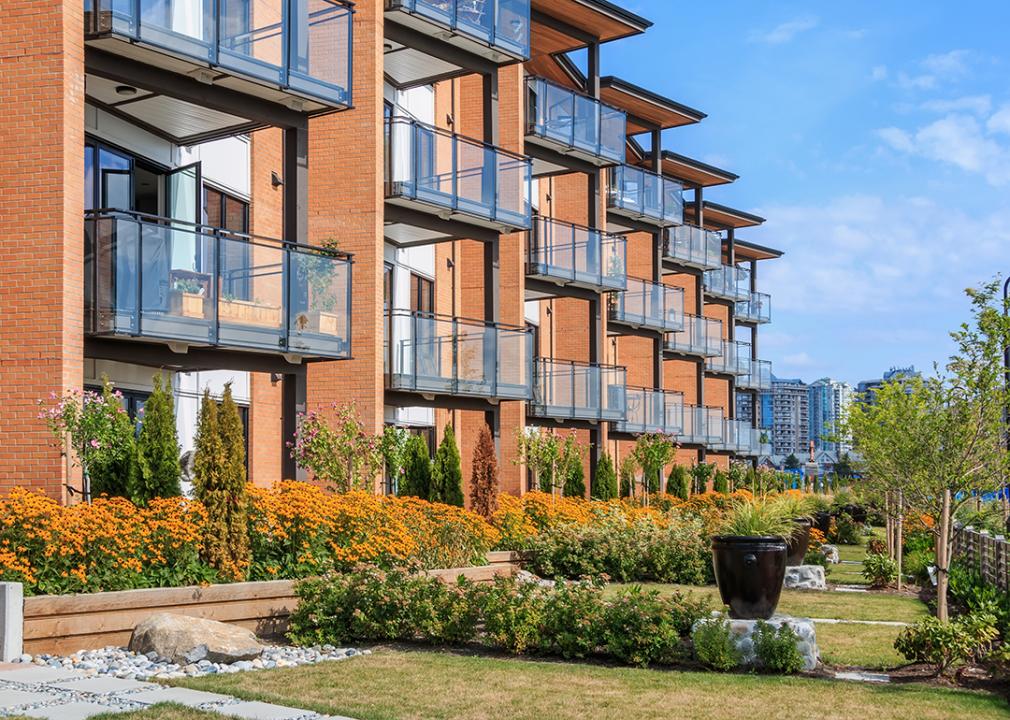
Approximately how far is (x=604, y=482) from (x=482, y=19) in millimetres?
13728

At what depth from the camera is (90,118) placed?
60.6 ft

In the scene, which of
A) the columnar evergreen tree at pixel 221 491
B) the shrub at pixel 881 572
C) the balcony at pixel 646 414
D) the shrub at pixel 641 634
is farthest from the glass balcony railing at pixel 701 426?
the shrub at pixel 641 634

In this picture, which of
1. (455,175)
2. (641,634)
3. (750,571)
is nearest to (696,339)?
(455,175)

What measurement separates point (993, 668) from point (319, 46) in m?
13.7

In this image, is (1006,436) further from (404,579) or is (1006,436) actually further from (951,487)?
(404,579)

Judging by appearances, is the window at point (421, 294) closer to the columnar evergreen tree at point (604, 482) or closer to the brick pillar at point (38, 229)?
the columnar evergreen tree at point (604, 482)

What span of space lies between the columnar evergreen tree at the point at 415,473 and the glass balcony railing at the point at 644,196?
1988 centimetres

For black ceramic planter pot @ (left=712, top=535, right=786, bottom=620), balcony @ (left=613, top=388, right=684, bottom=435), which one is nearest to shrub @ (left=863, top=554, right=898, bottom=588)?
black ceramic planter pot @ (left=712, top=535, right=786, bottom=620)

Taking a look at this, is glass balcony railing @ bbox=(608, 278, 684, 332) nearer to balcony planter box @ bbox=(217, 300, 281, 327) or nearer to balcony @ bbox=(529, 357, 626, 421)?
balcony @ bbox=(529, 357, 626, 421)

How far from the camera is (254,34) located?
61.2 ft

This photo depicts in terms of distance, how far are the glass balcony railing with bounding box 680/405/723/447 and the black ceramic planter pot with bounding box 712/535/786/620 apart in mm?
33949

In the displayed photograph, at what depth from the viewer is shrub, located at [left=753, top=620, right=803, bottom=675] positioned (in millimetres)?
12469

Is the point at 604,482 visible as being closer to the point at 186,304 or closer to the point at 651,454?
the point at 651,454

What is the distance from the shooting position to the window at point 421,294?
1143 inches
